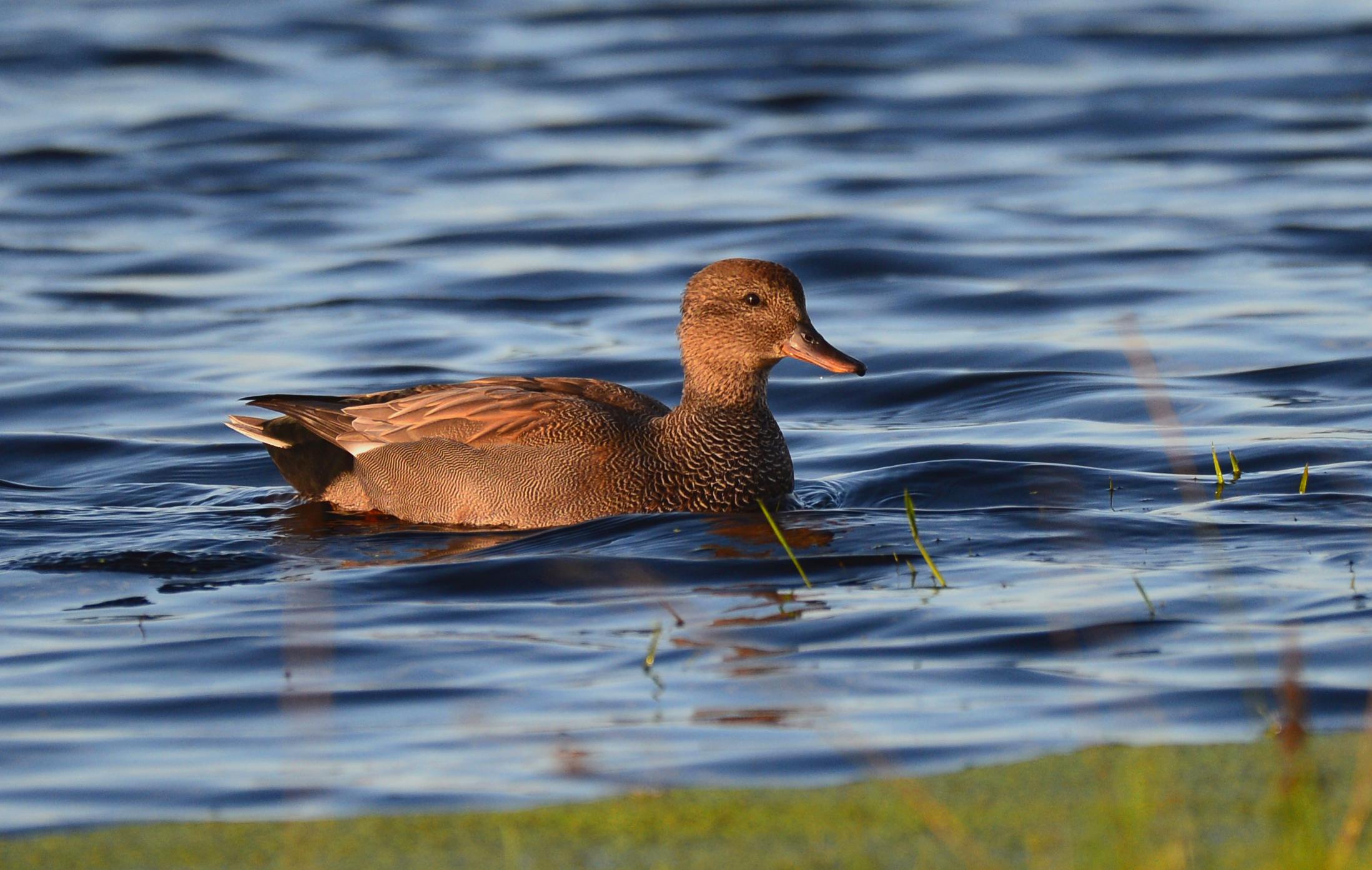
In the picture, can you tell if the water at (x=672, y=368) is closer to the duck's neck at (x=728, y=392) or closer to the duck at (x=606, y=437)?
the duck at (x=606, y=437)

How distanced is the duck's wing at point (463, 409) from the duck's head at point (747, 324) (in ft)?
1.26

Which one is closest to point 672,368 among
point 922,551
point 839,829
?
point 922,551

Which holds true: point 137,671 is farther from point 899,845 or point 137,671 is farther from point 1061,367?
point 1061,367

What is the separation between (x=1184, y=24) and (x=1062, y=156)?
552cm

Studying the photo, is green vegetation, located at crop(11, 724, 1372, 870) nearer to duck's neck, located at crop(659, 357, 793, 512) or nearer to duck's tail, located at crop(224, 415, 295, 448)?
duck's neck, located at crop(659, 357, 793, 512)

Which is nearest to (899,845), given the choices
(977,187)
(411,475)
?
(411,475)

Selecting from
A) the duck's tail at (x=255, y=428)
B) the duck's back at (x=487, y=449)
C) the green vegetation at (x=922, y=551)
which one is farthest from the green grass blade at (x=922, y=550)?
the duck's tail at (x=255, y=428)

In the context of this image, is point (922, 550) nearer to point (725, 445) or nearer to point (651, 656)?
point (651, 656)

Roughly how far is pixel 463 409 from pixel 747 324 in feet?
4.00

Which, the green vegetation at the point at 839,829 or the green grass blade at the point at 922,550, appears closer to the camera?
the green vegetation at the point at 839,829

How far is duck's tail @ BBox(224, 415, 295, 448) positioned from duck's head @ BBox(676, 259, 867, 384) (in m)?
1.89

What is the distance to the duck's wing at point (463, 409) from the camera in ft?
25.5

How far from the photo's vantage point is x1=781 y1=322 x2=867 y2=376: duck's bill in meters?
7.73

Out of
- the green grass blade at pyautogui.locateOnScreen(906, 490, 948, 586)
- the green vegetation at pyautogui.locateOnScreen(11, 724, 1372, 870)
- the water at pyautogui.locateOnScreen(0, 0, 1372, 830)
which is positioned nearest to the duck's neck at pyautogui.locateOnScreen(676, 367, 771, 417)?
the water at pyautogui.locateOnScreen(0, 0, 1372, 830)
